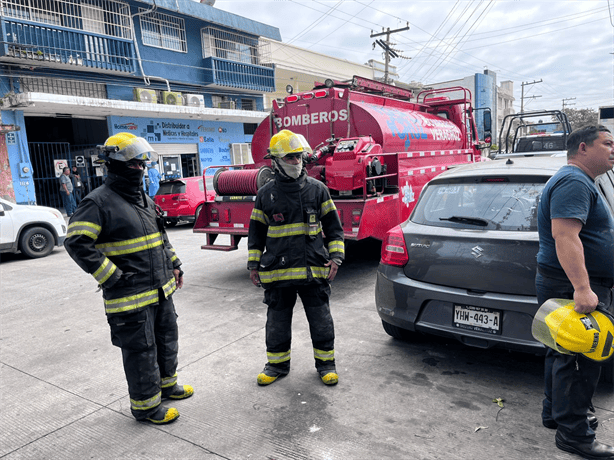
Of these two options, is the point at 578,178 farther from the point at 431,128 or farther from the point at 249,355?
the point at 431,128

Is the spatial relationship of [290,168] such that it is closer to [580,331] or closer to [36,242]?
[580,331]

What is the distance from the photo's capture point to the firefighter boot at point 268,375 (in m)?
3.38

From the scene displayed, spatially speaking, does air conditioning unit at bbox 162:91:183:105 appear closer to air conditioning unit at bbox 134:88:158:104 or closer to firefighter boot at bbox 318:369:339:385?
air conditioning unit at bbox 134:88:158:104

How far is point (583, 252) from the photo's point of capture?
235 centimetres

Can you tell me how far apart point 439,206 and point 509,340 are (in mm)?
1184

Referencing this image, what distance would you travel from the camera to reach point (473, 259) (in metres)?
3.18

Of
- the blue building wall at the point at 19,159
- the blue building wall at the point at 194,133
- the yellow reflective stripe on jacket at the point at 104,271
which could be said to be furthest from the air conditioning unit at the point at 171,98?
the yellow reflective stripe on jacket at the point at 104,271

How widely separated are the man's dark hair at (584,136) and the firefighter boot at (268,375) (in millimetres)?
2440

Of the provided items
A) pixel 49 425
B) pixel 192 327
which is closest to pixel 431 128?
pixel 192 327

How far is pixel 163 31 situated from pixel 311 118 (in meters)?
14.3

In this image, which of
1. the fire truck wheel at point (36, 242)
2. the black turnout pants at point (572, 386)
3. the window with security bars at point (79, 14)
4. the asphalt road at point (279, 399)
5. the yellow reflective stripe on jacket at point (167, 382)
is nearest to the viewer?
the black turnout pants at point (572, 386)

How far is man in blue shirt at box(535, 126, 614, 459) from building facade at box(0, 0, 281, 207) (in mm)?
15002

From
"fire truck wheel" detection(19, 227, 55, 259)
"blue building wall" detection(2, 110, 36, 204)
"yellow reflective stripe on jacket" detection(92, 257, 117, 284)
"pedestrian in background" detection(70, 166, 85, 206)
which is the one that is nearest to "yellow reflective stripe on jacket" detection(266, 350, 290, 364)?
"yellow reflective stripe on jacket" detection(92, 257, 117, 284)

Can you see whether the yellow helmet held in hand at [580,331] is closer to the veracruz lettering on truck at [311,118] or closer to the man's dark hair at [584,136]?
the man's dark hair at [584,136]
